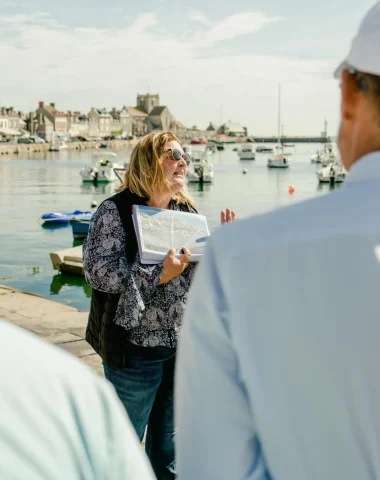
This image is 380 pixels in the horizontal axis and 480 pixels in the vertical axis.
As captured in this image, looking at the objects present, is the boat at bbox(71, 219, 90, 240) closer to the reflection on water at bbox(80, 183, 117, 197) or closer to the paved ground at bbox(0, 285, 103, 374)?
the paved ground at bbox(0, 285, 103, 374)

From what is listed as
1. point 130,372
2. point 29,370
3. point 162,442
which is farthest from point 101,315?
point 29,370

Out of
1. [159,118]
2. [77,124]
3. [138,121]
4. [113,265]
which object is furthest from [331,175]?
[138,121]

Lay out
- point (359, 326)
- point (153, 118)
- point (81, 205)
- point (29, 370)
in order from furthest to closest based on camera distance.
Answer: point (153, 118) < point (81, 205) < point (359, 326) < point (29, 370)

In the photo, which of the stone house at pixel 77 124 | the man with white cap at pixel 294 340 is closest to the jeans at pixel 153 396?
the man with white cap at pixel 294 340

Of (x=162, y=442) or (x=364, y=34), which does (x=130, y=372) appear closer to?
(x=162, y=442)

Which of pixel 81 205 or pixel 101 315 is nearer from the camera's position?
pixel 101 315

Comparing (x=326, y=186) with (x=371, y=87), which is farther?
(x=326, y=186)

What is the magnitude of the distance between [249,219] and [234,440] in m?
0.38

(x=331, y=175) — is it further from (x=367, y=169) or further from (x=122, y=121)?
(x=122, y=121)

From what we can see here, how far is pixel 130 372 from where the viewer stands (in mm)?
2830

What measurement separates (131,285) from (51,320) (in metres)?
3.82

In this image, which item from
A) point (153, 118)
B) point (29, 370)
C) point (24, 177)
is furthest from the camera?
point (153, 118)

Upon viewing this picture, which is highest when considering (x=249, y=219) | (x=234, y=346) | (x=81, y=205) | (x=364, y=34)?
(x=364, y=34)

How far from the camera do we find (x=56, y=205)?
111ft
